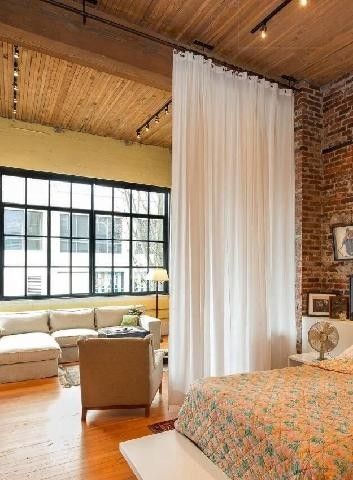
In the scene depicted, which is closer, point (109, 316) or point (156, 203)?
point (109, 316)

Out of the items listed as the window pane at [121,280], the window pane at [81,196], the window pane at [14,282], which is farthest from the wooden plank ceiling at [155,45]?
the window pane at [121,280]

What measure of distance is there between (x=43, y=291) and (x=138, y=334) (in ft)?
7.31

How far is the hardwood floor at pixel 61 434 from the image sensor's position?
2600 mm

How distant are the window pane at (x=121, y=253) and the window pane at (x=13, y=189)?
77.6 inches

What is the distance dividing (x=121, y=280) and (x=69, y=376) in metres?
2.65

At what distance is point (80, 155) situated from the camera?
260 inches

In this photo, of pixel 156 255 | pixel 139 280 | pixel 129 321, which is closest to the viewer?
pixel 129 321

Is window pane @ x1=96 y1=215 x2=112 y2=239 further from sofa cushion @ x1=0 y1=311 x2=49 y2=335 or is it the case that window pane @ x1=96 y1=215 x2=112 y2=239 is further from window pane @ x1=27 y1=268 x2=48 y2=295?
sofa cushion @ x1=0 y1=311 x2=49 y2=335

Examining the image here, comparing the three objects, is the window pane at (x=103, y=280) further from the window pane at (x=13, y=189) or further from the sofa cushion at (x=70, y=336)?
the window pane at (x=13, y=189)

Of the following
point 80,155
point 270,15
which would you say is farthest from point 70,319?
point 270,15

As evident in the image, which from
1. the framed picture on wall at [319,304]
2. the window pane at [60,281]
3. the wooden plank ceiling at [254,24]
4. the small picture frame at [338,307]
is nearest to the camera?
the wooden plank ceiling at [254,24]

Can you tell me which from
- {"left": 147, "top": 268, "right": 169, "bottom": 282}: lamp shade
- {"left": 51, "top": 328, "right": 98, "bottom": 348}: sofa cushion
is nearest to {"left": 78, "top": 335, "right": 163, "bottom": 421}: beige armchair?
{"left": 51, "top": 328, "right": 98, "bottom": 348}: sofa cushion

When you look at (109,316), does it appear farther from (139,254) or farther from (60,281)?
(139,254)

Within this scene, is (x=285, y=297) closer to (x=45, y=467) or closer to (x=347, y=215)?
(x=347, y=215)
